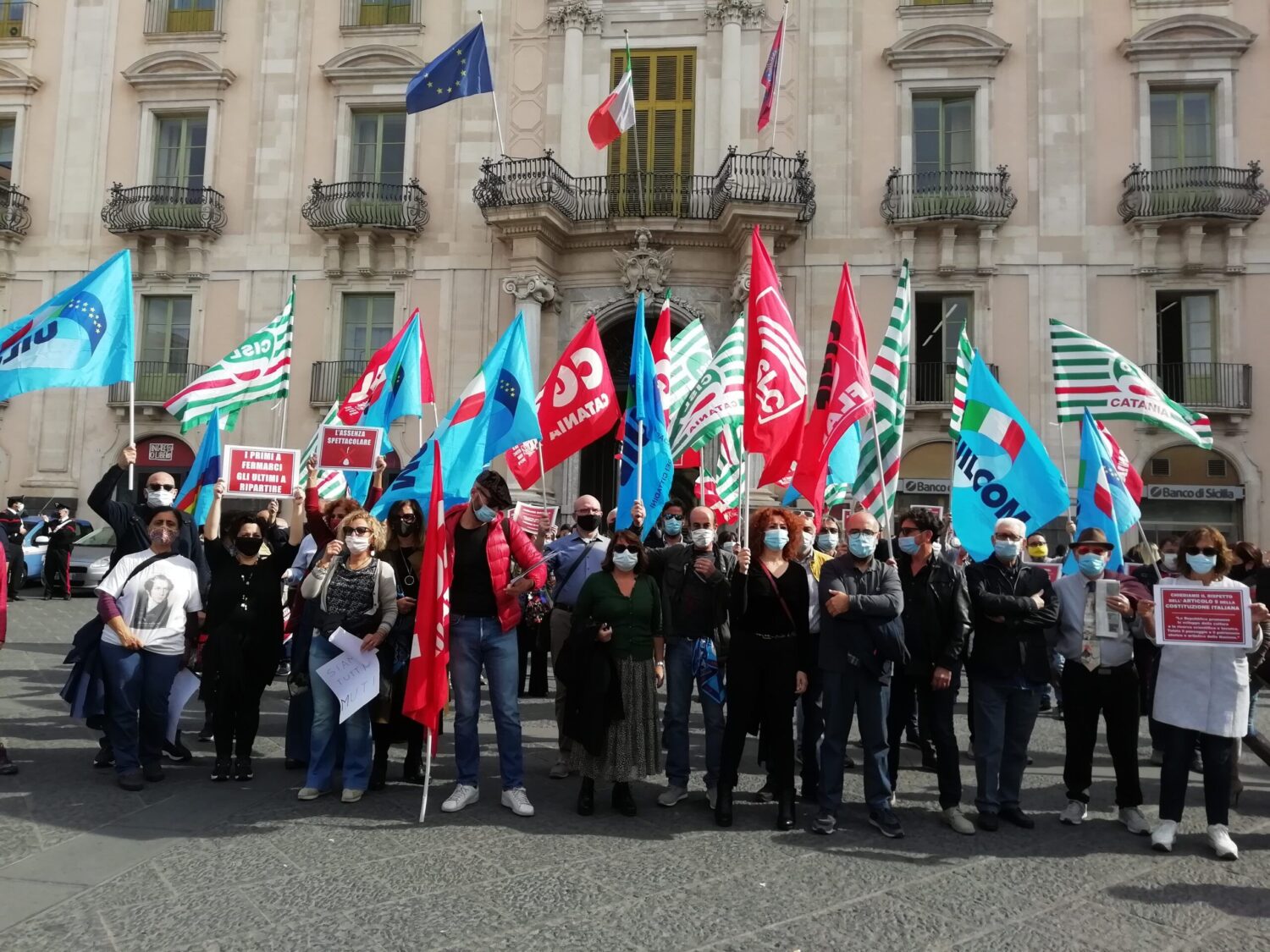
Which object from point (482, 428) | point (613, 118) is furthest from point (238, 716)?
point (613, 118)

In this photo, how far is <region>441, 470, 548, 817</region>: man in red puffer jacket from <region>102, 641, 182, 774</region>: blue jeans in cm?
194

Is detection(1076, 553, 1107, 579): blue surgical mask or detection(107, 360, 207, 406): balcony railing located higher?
detection(107, 360, 207, 406): balcony railing

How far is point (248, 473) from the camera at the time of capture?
8.91 m

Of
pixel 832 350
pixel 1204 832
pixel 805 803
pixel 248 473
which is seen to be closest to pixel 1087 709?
pixel 1204 832

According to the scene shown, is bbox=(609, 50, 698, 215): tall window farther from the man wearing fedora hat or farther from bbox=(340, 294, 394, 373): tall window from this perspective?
the man wearing fedora hat

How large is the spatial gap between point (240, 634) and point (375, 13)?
62.3 feet

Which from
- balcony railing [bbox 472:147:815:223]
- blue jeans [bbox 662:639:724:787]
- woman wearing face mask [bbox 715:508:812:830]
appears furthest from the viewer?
balcony railing [bbox 472:147:815:223]

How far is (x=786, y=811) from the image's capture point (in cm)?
544

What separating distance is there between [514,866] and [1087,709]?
353 centimetres

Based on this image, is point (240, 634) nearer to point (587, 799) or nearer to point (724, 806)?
point (587, 799)

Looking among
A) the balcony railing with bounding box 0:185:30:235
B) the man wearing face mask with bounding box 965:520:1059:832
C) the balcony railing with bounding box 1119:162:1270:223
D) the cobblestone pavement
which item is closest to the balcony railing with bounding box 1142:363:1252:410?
the balcony railing with bounding box 1119:162:1270:223

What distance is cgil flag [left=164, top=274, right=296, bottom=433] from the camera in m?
10.5

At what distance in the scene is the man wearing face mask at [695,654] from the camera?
5953 millimetres

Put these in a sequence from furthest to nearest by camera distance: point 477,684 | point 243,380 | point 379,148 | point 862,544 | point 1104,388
A: point 379,148 → point 243,380 → point 1104,388 → point 477,684 → point 862,544
